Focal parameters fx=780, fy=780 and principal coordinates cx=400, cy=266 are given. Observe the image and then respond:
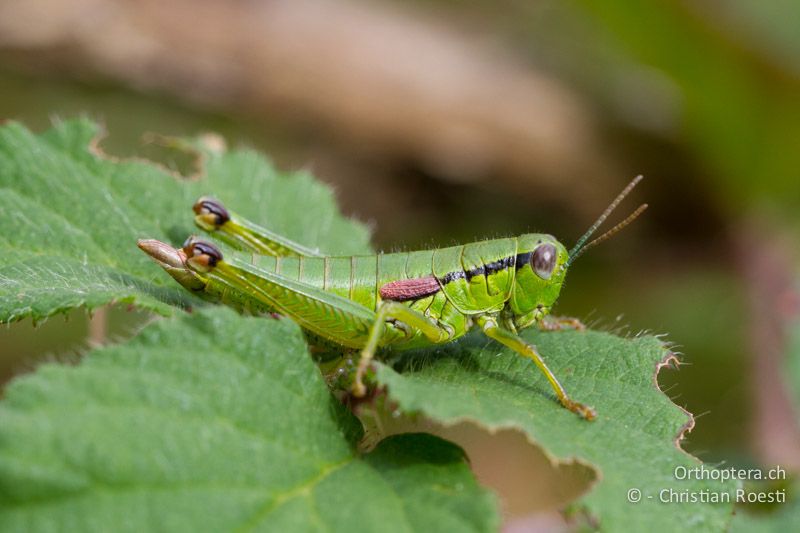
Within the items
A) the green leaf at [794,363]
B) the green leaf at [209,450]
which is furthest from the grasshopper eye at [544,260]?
the green leaf at [794,363]

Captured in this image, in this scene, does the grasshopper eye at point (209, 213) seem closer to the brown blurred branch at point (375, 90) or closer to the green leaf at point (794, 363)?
the green leaf at point (794, 363)

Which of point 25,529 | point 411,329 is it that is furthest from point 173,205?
point 25,529

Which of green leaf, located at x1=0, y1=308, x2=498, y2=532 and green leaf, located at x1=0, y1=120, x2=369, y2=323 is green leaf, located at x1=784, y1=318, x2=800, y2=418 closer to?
green leaf, located at x1=0, y1=120, x2=369, y2=323

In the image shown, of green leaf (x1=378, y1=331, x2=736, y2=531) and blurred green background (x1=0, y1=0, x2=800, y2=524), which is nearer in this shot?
green leaf (x1=378, y1=331, x2=736, y2=531)

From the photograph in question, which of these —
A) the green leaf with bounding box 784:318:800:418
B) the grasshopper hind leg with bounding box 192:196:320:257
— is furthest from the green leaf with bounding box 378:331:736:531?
the green leaf with bounding box 784:318:800:418

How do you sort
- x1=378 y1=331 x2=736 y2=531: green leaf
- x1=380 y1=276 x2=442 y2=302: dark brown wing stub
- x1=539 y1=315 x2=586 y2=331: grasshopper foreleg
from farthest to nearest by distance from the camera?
1. x1=539 y1=315 x2=586 y2=331: grasshopper foreleg
2. x1=380 y1=276 x2=442 y2=302: dark brown wing stub
3. x1=378 y1=331 x2=736 y2=531: green leaf
